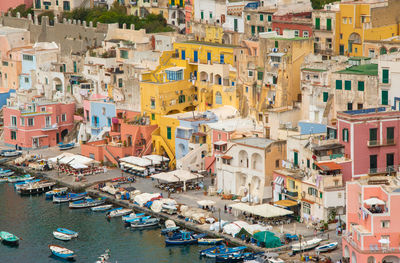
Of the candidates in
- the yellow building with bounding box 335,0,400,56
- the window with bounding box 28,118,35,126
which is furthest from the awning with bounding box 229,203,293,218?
the window with bounding box 28,118,35,126

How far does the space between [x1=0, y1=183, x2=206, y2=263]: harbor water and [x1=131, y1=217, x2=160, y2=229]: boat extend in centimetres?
53

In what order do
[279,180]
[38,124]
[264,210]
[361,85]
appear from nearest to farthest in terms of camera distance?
[264,210], [279,180], [361,85], [38,124]

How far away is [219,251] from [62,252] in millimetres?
10028

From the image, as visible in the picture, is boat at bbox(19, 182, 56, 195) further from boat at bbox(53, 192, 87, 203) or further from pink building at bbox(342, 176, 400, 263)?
pink building at bbox(342, 176, 400, 263)

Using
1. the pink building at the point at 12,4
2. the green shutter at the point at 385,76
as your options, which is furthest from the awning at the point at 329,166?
the pink building at the point at 12,4

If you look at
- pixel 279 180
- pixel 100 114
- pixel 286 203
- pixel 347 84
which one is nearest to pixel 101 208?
pixel 279 180

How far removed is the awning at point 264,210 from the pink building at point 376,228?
28.4 feet

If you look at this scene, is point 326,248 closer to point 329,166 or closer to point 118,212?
point 329,166

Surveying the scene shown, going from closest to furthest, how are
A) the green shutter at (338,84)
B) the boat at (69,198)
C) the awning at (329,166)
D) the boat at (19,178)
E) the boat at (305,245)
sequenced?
the boat at (305,245)
the awning at (329,166)
the green shutter at (338,84)
the boat at (69,198)
the boat at (19,178)

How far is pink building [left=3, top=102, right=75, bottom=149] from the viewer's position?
102 m

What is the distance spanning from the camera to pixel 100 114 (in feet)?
329

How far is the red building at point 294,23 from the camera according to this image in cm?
9500

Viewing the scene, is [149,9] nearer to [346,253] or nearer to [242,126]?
[242,126]

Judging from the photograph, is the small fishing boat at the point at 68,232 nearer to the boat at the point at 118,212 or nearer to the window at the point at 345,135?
the boat at the point at 118,212
